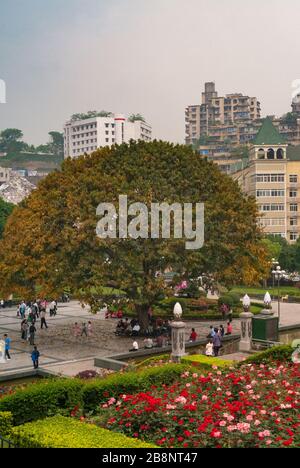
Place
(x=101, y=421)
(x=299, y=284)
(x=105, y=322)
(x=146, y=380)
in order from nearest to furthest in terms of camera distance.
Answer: (x=101, y=421) → (x=146, y=380) → (x=105, y=322) → (x=299, y=284)

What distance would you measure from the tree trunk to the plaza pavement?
97 cm

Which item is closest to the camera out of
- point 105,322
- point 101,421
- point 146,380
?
point 101,421

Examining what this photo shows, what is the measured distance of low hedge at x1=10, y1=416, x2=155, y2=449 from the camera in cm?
1118

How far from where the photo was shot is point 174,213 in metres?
32.7

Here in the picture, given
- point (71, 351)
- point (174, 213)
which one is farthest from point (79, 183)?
point (71, 351)

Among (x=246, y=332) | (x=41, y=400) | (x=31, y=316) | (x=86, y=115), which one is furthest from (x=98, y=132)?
(x=41, y=400)

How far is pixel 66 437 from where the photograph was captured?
11539mm

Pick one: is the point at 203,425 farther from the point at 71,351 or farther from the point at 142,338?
the point at 142,338

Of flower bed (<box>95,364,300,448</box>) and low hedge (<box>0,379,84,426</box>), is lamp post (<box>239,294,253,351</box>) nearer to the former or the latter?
flower bed (<box>95,364,300,448</box>)

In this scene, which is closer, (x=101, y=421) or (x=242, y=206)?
(x=101, y=421)

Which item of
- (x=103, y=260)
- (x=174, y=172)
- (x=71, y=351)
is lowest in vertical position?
(x=71, y=351)

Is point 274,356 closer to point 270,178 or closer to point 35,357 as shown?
point 35,357

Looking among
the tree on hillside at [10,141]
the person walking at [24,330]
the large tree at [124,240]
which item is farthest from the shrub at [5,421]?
the tree on hillside at [10,141]

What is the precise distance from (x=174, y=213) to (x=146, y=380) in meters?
15.8
